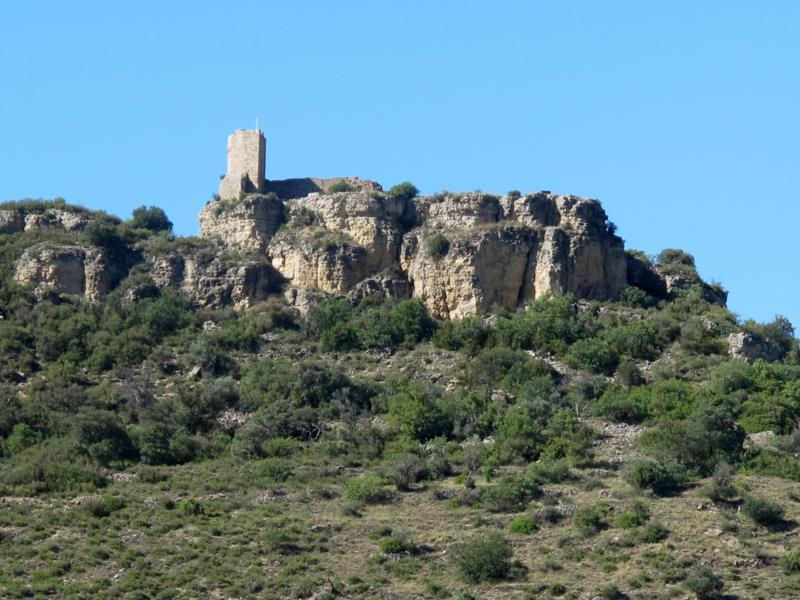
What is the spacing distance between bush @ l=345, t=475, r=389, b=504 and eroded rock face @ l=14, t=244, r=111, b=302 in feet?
51.0

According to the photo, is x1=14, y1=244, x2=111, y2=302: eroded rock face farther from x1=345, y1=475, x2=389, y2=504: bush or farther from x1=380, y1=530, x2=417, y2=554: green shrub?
x1=380, y1=530, x2=417, y2=554: green shrub

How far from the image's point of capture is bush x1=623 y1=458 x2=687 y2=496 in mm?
58156

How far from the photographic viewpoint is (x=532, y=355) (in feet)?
224

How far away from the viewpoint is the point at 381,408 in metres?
65.4

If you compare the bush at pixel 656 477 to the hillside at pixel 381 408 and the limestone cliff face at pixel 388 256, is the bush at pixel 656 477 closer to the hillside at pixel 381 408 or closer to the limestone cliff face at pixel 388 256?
the hillside at pixel 381 408

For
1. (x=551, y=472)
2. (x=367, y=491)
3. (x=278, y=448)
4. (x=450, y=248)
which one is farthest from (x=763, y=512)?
(x=450, y=248)

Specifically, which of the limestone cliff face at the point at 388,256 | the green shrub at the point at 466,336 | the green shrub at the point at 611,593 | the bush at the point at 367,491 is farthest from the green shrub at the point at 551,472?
the limestone cliff face at the point at 388,256

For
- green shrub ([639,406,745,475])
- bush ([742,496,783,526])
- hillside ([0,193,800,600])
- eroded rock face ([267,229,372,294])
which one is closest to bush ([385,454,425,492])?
hillside ([0,193,800,600])

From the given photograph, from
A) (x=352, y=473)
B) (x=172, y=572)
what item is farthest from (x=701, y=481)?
(x=172, y=572)

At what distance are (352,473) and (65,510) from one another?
7.81 metres

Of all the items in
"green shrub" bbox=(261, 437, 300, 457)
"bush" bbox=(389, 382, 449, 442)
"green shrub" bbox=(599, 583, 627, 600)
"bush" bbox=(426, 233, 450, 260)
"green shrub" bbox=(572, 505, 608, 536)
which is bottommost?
"green shrub" bbox=(599, 583, 627, 600)

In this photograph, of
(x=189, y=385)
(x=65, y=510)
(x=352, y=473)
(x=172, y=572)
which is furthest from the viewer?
(x=189, y=385)

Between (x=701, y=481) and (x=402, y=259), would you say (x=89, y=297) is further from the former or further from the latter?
(x=701, y=481)

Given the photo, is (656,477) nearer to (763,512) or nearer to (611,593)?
(763,512)
